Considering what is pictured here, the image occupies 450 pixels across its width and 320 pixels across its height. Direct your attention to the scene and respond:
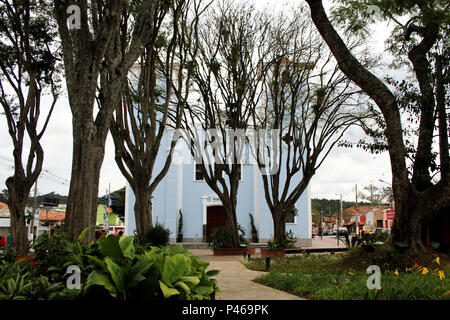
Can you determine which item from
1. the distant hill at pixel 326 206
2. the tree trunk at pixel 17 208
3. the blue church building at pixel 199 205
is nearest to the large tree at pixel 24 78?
the tree trunk at pixel 17 208

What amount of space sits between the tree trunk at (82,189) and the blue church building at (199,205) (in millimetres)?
18355

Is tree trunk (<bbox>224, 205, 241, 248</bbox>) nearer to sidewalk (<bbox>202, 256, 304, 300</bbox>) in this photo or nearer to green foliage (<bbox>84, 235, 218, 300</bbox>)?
sidewalk (<bbox>202, 256, 304, 300</bbox>)

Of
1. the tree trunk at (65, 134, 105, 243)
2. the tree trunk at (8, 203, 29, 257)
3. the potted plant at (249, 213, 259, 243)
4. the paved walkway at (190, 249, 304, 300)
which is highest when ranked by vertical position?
the tree trunk at (65, 134, 105, 243)

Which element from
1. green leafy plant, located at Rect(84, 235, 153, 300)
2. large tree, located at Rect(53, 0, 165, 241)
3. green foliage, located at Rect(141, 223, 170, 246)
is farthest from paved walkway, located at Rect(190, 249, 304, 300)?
green foliage, located at Rect(141, 223, 170, 246)

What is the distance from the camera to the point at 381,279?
19.6ft

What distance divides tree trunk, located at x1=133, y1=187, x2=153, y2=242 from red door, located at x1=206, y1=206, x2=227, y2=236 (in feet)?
39.7

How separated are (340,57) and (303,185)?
27.8 ft

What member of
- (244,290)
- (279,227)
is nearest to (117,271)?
(244,290)

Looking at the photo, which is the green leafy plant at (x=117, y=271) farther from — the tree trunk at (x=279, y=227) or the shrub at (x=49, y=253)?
the tree trunk at (x=279, y=227)

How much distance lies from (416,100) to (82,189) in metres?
8.09

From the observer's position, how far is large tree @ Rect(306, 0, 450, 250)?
8445 millimetres

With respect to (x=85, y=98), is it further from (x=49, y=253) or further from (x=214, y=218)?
(x=214, y=218)

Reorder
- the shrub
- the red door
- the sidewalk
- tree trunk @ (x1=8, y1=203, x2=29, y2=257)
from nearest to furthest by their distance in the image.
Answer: the shrub, the sidewalk, tree trunk @ (x1=8, y1=203, x2=29, y2=257), the red door
